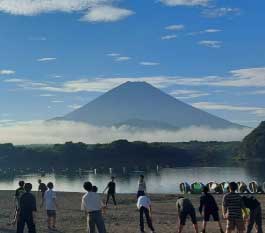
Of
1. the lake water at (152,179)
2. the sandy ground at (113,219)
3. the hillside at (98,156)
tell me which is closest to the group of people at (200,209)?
the sandy ground at (113,219)

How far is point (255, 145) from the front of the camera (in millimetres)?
109500

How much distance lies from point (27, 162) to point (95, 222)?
107 m

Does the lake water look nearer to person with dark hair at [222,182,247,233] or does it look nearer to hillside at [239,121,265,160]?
hillside at [239,121,265,160]

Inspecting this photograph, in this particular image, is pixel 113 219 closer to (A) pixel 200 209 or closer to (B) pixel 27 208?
(A) pixel 200 209

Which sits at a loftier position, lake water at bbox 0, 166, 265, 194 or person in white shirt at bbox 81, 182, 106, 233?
lake water at bbox 0, 166, 265, 194

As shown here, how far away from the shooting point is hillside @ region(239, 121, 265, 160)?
353 feet

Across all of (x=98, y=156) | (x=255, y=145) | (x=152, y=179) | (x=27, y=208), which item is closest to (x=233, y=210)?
(x=27, y=208)

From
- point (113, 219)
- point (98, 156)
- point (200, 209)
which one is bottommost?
point (113, 219)

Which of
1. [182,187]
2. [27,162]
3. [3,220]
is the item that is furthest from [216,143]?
[3,220]

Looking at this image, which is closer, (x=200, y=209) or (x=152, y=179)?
(x=200, y=209)

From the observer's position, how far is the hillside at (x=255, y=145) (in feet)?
353

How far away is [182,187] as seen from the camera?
35031 mm

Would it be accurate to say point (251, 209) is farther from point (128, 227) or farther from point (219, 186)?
point (219, 186)

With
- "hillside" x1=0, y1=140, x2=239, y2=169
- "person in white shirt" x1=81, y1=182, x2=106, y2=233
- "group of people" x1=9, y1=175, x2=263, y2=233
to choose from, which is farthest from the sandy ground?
"hillside" x1=0, y1=140, x2=239, y2=169
